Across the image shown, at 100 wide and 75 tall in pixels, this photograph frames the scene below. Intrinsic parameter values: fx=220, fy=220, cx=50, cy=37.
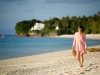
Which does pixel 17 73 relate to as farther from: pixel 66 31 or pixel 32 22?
pixel 32 22

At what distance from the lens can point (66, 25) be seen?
38188 mm

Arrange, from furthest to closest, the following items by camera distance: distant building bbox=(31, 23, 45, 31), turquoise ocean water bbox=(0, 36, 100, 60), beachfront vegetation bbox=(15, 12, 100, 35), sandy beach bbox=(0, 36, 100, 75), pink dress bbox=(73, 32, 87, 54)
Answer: distant building bbox=(31, 23, 45, 31) → beachfront vegetation bbox=(15, 12, 100, 35) → turquoise ocean water bbox=(0, 36, 100, 60) → pink dress bbox=(73, 32, 87, 54) → sandy beach bbox=(0, 36, 100, 75)

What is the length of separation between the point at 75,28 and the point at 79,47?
31047 mm

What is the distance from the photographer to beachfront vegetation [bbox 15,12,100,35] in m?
30.5

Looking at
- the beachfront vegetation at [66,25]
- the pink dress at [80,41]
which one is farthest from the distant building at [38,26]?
the pink dress at [80,41]

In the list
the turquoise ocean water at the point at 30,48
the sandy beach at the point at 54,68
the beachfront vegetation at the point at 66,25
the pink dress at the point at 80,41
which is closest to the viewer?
the sandy beach at the point at 54,68

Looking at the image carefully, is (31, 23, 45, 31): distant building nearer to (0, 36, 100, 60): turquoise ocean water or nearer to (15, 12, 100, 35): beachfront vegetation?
(15, 12, 100, 35): beachfront vegetation

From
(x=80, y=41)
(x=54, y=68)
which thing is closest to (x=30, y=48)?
(x=54, y=68)

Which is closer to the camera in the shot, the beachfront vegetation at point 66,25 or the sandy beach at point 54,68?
the sandy beach at point 54,68

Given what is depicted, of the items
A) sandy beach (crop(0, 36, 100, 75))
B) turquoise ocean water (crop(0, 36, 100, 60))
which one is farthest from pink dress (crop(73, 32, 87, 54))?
turquoise ocean water (crop(0, 36, 100, 60))

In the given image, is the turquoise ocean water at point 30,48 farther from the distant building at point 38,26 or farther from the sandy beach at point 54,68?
the distant building at point 38,26

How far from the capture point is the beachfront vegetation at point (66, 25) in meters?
30.5

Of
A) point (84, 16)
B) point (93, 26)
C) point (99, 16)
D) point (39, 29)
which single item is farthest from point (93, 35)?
point (39, 29)

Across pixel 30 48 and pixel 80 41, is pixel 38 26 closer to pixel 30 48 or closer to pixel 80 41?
pixel 30 48
